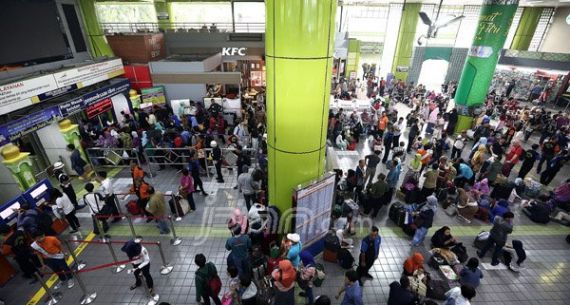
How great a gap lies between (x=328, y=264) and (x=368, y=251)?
1.16 meters

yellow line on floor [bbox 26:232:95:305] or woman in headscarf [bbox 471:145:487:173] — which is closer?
yellow line on floor [bbox 26:232:95:305]

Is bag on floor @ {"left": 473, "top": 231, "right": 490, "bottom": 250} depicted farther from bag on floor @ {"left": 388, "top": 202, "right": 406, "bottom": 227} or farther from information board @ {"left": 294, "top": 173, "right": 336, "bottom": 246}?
information board @ {"left": 294, "top": 173, "right": 336, "bottom": 246}

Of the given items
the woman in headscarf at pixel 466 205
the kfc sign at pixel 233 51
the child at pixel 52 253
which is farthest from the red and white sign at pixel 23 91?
the woman in headscarf at pixel 466 205

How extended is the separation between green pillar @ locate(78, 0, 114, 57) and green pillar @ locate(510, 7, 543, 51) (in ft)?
98.2

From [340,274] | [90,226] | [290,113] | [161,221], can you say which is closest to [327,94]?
[290,113]

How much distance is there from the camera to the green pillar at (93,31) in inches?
534

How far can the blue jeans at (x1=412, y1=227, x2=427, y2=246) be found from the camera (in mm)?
6484

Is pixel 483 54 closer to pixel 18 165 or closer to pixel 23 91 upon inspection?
pixel 23 91

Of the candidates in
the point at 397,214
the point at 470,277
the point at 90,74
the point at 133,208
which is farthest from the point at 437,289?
the point at 90,74

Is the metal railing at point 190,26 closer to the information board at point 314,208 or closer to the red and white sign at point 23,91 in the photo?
the red and white sign at point 23,91

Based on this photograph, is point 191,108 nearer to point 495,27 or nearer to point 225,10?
point 225,10

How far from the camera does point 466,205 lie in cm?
752

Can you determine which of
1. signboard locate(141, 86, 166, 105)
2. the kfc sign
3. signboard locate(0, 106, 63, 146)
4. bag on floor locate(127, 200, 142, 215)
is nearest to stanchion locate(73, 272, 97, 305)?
bag on floor locate(127, 200, 142, 215)

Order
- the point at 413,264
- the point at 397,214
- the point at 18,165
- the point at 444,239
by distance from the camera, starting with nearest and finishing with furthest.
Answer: the point at 413,264 → the point at 444,239 → the point at 397,214 → the point at 18,165
